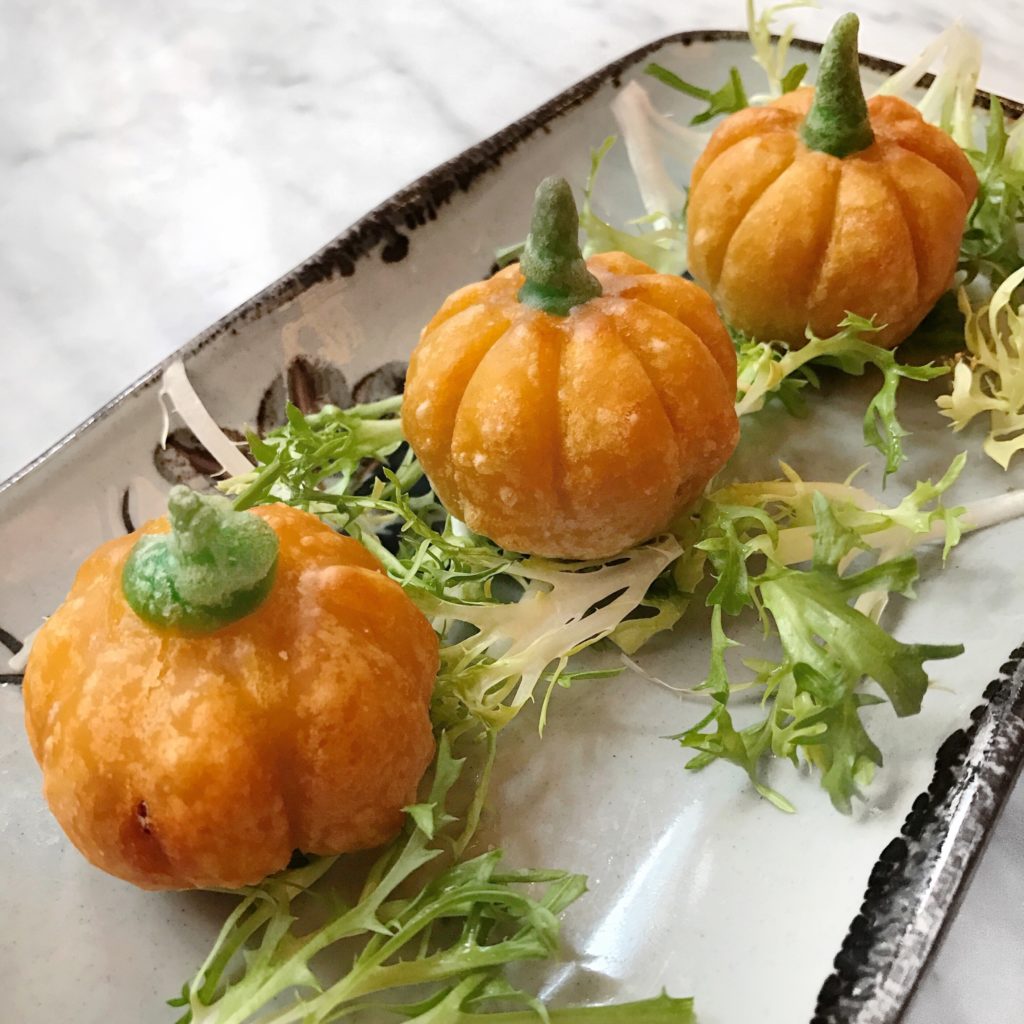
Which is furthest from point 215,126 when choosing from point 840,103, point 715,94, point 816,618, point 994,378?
point 816,618

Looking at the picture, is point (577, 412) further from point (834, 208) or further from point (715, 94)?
point (715, 94)

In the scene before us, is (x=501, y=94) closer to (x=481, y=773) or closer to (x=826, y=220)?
(x=826, y=220)

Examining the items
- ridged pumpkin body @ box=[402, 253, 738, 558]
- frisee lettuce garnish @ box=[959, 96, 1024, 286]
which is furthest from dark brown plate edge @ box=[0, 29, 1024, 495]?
ridged pumpkin body @ box=[402, 253, 738, 558]

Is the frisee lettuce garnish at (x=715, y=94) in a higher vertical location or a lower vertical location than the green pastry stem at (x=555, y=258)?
lower

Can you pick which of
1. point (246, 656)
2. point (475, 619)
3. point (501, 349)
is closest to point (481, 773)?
point (475, 619)

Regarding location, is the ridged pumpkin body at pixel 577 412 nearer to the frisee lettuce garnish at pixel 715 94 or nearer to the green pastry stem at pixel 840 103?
the green pastry stem at pixel 840 103

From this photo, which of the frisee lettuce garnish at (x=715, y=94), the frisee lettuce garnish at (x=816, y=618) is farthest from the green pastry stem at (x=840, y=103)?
the frisee lettuce garnish at (x=816, y=618)
